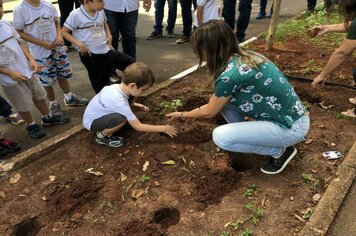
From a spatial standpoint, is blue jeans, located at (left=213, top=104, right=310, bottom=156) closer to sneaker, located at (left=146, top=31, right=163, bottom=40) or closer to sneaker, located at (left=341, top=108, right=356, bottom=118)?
sneaker, located at (left=341, top=108, right=356, bottom=118)

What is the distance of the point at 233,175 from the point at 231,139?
0.35 meters

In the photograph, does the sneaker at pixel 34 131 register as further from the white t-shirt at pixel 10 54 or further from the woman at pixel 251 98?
the woman at pixel 251 98

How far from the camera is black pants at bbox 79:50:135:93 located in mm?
4406

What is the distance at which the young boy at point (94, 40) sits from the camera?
4.17 m

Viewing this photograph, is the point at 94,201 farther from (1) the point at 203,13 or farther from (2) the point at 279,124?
(1) the point at 203,13

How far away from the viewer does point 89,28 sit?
167 inches

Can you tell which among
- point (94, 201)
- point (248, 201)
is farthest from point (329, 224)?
point (94, 201)

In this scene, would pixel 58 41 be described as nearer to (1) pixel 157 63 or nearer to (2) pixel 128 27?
(2) pixel 128 27

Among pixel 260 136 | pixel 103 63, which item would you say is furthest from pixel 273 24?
pixel 260 136

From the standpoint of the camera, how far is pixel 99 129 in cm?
359

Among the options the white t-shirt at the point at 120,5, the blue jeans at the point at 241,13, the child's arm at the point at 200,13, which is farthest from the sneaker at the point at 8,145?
the blue jeans at the point at 241,13

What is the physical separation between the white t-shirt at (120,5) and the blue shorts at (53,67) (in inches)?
41.3

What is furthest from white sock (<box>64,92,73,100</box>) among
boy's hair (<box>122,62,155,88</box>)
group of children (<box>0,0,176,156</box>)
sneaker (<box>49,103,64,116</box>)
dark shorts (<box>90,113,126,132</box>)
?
boy's hair (<box>122,62,155,88</box>)

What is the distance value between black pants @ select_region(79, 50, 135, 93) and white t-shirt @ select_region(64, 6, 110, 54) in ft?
0.25
